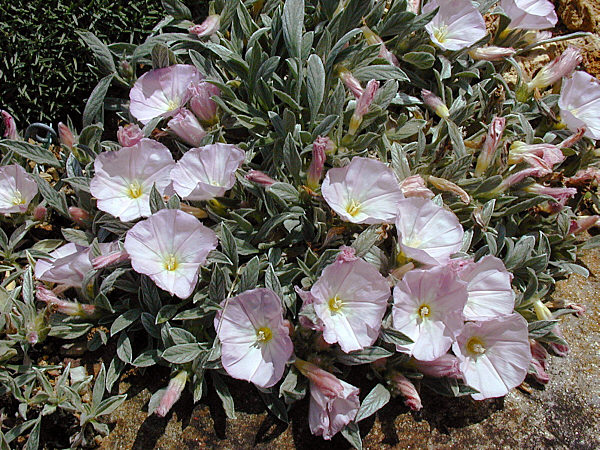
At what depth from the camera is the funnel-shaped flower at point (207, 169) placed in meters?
2.26

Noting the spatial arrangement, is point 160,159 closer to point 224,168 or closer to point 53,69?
point 224,168

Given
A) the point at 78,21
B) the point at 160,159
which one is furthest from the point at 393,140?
the point at 78,21

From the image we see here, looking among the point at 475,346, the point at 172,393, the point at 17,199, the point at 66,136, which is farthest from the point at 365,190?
the point at 17,199

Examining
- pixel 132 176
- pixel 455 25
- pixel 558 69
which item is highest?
pixel 455 25

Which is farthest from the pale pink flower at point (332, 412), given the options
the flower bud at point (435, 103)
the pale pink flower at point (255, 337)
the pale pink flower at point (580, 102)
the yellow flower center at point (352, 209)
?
the pale pink flower at point (580, 102)

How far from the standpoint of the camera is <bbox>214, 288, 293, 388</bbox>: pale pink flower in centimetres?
199

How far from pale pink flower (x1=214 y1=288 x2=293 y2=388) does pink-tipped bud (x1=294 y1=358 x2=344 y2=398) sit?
0.33 feet

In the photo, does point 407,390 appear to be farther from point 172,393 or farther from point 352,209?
point 172,393

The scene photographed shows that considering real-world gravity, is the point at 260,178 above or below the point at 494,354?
above

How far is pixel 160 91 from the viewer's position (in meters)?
2.65

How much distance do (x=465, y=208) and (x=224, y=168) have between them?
3.65 feet

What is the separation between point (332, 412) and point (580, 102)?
2.13 metres

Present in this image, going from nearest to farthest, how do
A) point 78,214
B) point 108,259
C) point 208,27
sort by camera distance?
point 108,259 < point 78,214 < point 208,27

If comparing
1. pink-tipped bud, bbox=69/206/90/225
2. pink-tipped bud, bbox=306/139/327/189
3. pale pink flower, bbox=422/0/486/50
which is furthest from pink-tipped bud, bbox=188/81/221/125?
pale pink flower, bbox=422/0/486/50
